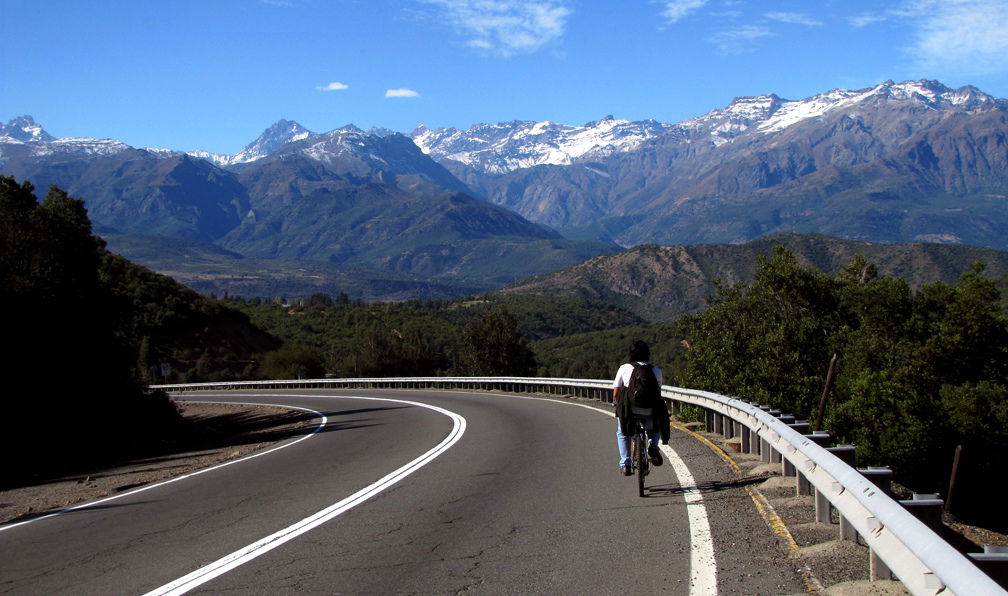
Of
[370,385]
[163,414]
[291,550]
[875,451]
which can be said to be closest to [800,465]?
[291,550]

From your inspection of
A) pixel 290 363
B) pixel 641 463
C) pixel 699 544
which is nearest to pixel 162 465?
pixel 641 463

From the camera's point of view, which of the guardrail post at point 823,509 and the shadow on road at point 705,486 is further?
the shadow on road at point 705,486

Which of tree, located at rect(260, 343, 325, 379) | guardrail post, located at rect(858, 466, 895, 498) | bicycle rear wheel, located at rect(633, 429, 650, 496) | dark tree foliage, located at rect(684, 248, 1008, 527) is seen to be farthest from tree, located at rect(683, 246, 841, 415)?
guardrail post, located at rect(858, 466, 895, 498)

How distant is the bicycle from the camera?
923 centimetres

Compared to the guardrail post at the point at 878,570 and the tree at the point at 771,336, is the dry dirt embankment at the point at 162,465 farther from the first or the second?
the tree at the point at 771,336

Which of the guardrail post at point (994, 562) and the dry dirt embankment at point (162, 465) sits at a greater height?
the guardrail post at point (994, 562)

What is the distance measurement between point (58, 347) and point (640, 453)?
20.6m

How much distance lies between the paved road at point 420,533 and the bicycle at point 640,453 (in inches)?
9.0

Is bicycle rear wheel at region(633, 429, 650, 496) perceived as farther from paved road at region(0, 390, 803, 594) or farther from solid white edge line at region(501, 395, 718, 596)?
solid white edge line at region(501, 395, 718, 596)

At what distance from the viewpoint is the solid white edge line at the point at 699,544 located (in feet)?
19.6

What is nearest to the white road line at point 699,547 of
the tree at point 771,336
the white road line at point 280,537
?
the white road line at point 280,537

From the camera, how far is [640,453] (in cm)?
921

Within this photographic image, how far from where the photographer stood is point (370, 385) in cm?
5119

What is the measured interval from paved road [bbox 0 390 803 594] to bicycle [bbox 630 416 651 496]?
0.23 meters
